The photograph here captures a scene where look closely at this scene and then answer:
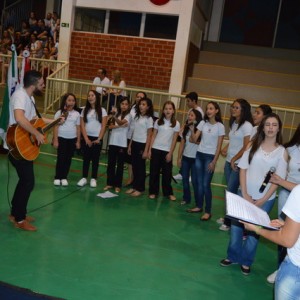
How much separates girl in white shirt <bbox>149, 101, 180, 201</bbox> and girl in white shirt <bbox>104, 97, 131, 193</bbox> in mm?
507

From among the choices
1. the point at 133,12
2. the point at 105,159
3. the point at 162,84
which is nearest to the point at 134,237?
the point at 105,159

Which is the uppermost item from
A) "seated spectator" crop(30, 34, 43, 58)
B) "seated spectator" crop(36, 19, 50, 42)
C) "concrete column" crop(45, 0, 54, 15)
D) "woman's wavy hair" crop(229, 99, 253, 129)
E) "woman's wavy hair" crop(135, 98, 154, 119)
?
"concrete column" crop(45, 0, 54, 15)

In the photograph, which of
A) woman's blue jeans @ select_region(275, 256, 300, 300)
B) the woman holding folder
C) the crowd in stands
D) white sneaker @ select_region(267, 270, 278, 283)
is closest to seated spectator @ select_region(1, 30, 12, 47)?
the crowd in stands

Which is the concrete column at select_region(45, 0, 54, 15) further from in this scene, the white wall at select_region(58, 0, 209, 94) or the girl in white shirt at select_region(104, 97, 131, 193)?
the girl in white shirt at select_region(104, 97, 131, 193)

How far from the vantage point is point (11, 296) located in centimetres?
268

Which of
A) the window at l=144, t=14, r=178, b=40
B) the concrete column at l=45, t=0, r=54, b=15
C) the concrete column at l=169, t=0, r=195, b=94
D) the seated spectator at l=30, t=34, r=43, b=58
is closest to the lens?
the concrete column at l=169, t=0, r=195, b=94

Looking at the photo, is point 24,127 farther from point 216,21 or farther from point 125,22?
point 216,21

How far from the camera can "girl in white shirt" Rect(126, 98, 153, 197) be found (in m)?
5.50

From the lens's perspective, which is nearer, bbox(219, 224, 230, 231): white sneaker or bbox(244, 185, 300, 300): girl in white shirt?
bbox(244, 185, 300, 300): girl in white shirt

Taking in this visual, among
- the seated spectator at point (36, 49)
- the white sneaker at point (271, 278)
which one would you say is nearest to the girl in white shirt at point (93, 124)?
the white sneaker at point (271, 278)

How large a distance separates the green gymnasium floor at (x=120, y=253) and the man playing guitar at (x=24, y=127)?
0.18 meters

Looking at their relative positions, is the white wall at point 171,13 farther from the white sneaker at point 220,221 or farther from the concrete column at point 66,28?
the white sneaker at point 220,221

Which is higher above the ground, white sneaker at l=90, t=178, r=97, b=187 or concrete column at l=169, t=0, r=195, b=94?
concrete column at l=169, t=0, r=195, b=94

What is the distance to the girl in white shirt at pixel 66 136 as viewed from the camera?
18.3ft
